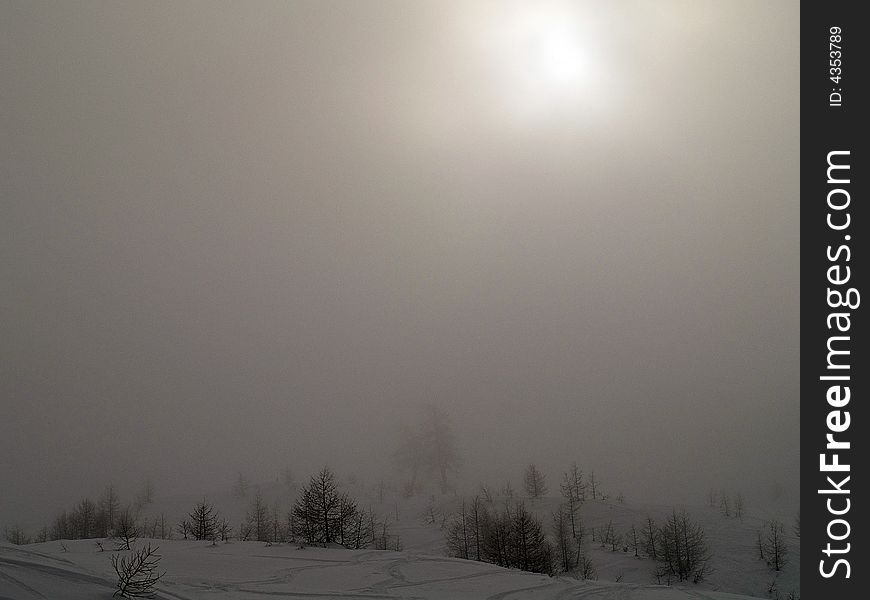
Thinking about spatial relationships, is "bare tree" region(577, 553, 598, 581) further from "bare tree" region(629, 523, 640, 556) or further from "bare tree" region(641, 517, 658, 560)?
"bare tree" region(641, 517, 658, 560)

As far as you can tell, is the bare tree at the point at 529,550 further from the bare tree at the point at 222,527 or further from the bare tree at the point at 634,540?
the bare tree at the point at 222,527

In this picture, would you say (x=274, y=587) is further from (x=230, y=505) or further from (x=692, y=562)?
(x=230, y=505)

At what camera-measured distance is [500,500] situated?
178ft

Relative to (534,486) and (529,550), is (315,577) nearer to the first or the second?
(529,550)

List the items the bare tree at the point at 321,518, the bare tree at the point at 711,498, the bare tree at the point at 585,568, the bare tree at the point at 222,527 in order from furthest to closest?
the bare tree at the point at 711,498
the bare tree at the point at 222,527
the bare tree at the point at 585,568
the bare tree at the point at 321,518

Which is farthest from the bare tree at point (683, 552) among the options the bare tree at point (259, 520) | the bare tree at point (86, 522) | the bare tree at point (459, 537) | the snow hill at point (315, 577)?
the bare tree at point (86, 522)

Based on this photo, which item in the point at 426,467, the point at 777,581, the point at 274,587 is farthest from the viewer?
the point at 426,467

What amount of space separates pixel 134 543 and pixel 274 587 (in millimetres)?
9919

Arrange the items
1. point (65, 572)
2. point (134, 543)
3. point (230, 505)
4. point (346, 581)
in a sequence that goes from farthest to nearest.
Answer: point (230, 505)
point (134, 543)
point (346, 581)
point (65, 572)

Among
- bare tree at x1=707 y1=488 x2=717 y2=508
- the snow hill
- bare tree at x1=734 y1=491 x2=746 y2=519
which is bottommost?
bare tree at x1=707 y1=488 x2=717 y2=508

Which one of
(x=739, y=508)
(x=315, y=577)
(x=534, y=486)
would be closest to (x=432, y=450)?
(x=534, y=486)

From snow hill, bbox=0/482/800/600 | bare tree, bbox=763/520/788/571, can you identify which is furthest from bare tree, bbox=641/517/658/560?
bare tree, bbox=763/520/788/571

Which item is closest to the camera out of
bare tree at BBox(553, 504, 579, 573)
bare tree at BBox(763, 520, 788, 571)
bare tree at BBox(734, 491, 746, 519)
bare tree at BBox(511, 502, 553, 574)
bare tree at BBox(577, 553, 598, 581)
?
bare tree at BBox(511, 502, 553, 574)

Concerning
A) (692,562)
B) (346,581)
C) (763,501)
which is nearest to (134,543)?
(346,581)
